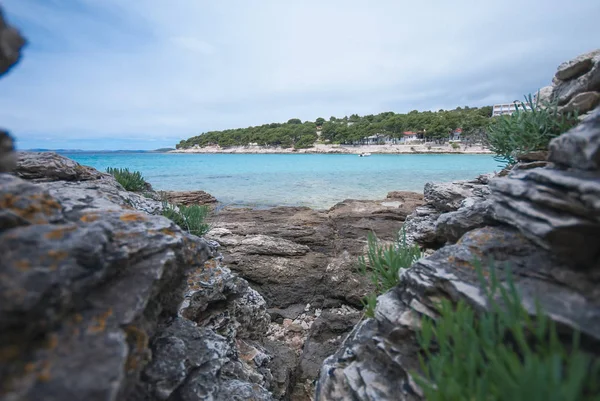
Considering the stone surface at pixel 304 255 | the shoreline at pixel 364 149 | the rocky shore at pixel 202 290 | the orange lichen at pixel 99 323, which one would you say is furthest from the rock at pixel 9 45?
the shoreline at pixel 364 149

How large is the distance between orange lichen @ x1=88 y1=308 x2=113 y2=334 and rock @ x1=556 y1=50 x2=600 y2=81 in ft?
20.3

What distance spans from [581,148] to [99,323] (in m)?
3.48

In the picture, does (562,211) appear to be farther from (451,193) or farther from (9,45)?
(451,193)

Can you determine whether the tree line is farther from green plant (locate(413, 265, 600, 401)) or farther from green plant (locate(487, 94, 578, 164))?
green plant (locate(413, 265, 600, 401))

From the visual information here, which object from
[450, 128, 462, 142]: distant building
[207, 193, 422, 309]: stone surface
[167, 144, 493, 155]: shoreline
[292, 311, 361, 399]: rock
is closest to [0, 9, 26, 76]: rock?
[292, 311, 361, 399]: rock

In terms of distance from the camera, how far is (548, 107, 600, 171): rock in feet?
6.54

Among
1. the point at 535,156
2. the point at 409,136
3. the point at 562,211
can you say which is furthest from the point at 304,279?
the point at 409,136

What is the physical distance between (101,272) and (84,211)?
3.12 feet

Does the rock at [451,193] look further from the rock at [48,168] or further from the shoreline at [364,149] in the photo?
the shoreline at [364,149]

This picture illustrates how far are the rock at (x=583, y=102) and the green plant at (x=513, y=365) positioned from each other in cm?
325

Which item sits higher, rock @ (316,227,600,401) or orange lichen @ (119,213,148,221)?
orange lichen @ (119,213,148,221)

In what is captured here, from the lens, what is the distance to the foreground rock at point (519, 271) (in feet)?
6.45

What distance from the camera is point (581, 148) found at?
210cm

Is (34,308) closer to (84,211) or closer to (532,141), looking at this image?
(84,211)
